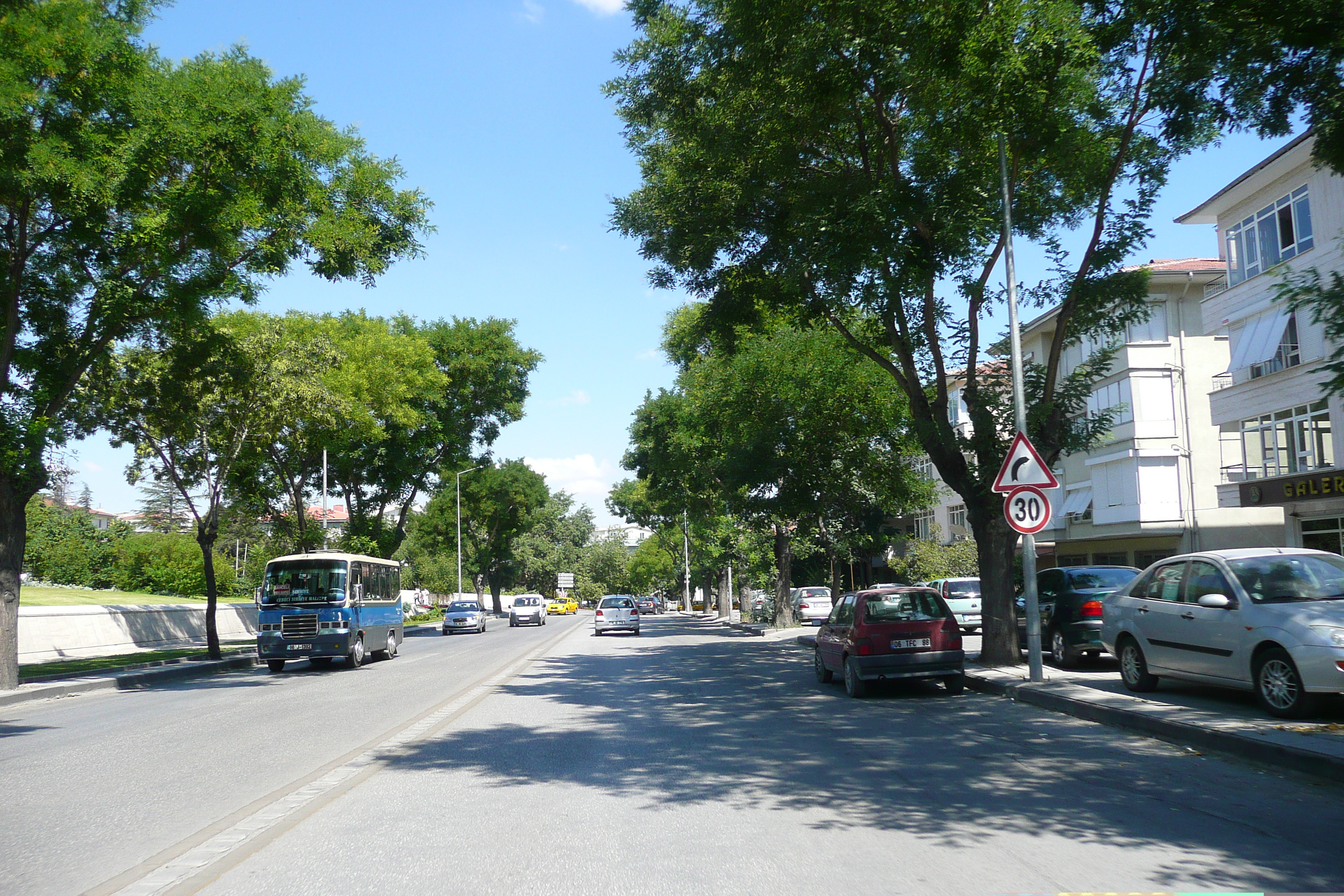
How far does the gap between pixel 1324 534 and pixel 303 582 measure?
87.6 ft

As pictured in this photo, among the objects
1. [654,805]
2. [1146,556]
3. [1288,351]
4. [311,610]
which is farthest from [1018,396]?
[1146,556]

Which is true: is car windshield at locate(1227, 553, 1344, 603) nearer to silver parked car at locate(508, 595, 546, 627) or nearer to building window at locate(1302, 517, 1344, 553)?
building window at locate(1302, 517, 1344, 553)

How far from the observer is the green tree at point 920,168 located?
1380 cm

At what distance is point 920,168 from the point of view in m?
16.5

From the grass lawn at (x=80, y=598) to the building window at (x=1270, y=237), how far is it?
40.3m

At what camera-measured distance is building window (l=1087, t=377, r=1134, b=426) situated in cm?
3659

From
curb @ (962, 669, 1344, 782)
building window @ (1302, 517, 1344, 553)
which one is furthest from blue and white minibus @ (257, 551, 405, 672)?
building window @ (1302, 517, 1344, 553)

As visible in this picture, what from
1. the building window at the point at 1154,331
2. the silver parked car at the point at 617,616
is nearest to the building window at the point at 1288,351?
the building window at the point at 1154,331

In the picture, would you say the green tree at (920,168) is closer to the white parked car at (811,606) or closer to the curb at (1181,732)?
the curb at (1181,732)

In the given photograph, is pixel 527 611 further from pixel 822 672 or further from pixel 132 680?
pixel 822 672

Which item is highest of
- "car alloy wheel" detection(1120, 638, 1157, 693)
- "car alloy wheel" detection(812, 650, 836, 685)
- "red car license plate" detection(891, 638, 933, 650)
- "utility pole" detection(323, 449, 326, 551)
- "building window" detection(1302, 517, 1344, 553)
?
"utility pole" detection(323, 449, 326, 551)

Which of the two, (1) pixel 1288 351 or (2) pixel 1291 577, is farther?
(1) pixel 1288 351

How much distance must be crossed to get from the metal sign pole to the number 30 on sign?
232 mm

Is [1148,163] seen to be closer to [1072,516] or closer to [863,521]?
[863,521]
